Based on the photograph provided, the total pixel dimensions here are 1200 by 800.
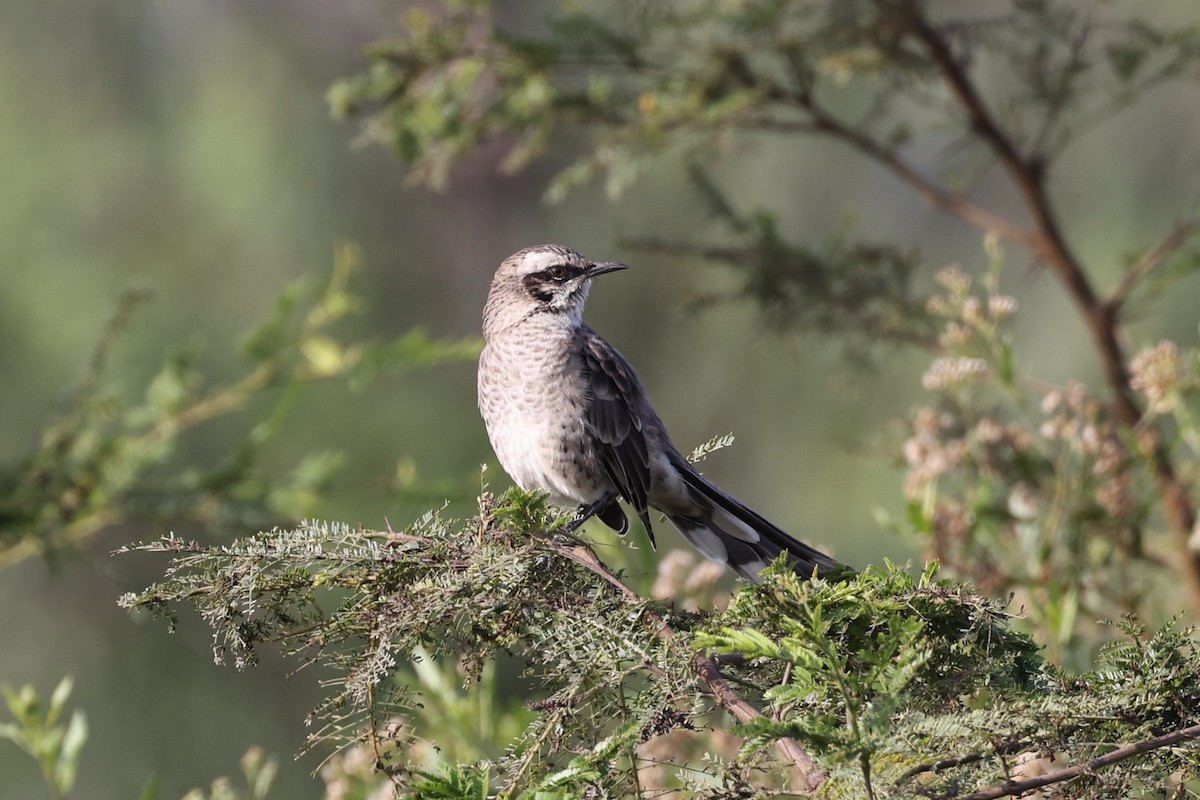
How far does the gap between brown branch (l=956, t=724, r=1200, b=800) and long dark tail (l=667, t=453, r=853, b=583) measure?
1781 mm

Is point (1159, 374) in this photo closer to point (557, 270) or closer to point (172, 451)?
point (557, 270)

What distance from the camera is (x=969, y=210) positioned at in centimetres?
476

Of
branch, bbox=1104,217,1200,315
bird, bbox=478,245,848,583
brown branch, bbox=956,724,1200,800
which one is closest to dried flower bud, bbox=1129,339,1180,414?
branch, bbox=1104,217,1200,315

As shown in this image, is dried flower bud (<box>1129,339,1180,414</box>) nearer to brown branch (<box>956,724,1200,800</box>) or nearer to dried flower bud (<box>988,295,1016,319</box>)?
dried flower bud (<box>988,295,1016,319</box>)

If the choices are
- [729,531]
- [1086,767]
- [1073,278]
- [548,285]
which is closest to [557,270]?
[548,285]

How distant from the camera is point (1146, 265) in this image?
426 cm

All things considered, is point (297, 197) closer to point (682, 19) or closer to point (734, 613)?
point (682, 19)

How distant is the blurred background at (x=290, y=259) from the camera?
44.3 ft

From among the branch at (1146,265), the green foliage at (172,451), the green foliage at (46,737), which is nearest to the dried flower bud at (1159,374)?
the branch at (1146,265)

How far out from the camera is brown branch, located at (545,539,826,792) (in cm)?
166

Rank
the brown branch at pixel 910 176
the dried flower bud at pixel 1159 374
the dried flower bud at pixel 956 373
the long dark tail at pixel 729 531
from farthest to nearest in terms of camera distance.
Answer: the brown branch at pixel 910 176
the dried flower bud at pixel 956 373
the long dark tail at pixel 729 531
the dried flower bud at pixel 1159 374

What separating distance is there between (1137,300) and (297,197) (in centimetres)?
1232

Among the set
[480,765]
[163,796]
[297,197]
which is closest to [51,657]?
[163,796]

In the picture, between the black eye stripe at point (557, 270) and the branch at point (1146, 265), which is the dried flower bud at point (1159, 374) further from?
the black eye stripe at point (557, 270)
